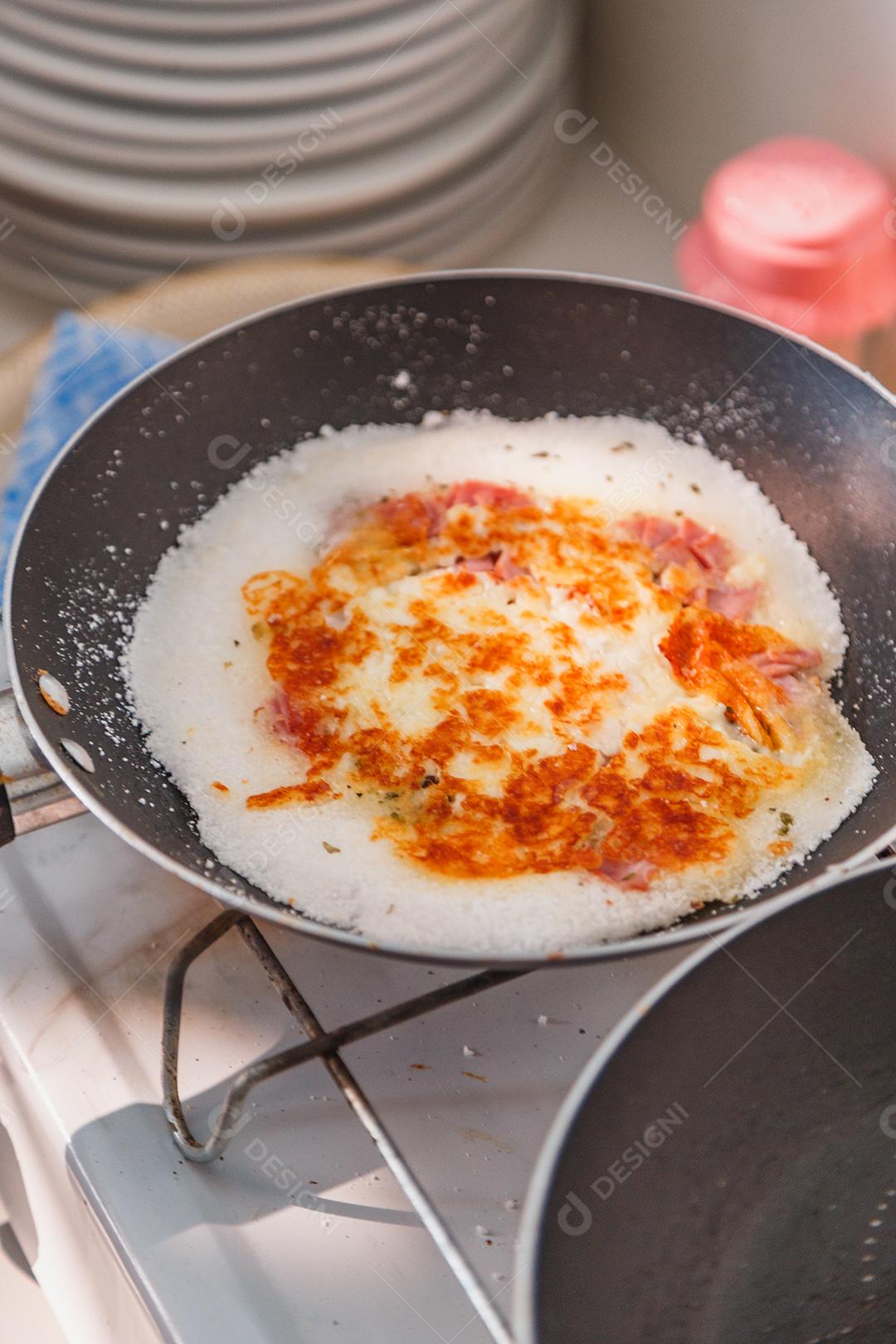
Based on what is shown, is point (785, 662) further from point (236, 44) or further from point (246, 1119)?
point (236, 44)

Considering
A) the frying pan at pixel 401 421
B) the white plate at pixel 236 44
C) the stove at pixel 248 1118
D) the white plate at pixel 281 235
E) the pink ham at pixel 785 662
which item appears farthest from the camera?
the white plate at pixel 281 235

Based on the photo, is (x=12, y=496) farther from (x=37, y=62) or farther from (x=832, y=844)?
(x=832, y=844)

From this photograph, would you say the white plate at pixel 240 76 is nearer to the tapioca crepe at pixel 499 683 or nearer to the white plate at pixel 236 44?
the white plate at pixel 236 44

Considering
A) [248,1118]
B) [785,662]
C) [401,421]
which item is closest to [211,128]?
[401,421]

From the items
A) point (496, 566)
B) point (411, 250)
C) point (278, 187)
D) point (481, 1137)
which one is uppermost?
point (278, 187)

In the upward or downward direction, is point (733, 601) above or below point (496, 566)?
below

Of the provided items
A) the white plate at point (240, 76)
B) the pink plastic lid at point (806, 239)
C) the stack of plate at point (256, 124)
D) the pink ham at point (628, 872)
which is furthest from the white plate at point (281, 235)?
the pink ham at point (628, 872)

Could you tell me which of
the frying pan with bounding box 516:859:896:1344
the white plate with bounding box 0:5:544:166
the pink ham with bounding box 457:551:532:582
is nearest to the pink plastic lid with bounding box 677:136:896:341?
the white plate with bounding box 0:5:544:166
